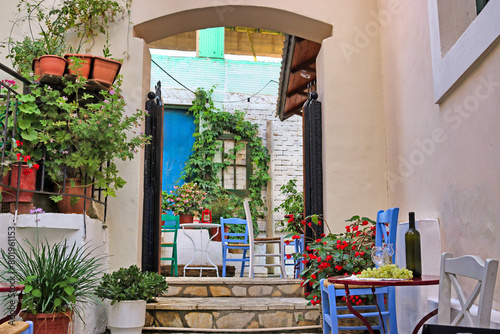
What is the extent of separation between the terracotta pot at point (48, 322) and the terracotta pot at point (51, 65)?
1.77 m

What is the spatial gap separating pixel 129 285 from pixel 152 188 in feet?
3.16

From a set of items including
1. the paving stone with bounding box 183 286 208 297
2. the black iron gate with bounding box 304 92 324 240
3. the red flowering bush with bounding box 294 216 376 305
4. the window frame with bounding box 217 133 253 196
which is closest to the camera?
the red flowering bush with bounding box 294 216 376 305

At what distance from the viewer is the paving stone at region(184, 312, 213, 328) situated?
414 cm

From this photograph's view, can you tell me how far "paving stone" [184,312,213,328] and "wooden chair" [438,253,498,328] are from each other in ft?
8.12

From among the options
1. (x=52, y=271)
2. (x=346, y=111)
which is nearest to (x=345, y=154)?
(x=346, y=111)

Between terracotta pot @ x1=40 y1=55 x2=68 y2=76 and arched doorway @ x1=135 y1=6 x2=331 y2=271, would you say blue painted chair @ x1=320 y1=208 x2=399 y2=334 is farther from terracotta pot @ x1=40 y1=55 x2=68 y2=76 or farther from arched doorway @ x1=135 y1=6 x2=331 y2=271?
terracotta pot @ x1=40 y1=55 x2=68 y2=76

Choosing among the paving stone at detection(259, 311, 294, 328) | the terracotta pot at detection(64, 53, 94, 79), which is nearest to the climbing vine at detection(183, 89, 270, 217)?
the paving stone at detection(259, 311, 294, 328)

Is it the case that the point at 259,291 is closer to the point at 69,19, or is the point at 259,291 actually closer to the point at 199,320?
the point at 199,320

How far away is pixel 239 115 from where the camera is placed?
9.51 metres

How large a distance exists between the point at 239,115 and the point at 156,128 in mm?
4935

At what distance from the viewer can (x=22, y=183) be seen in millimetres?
3504

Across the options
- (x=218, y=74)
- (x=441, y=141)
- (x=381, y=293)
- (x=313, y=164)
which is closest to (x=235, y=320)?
(x=381, y=293)

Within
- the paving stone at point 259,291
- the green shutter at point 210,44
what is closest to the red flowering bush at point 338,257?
the paving stone at point 259,291

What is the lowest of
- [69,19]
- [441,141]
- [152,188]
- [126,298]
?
[126,298]
